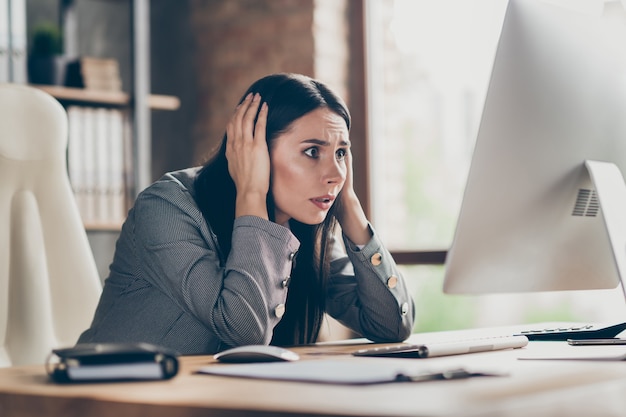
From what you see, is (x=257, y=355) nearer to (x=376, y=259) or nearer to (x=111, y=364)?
(x=111, y=364)

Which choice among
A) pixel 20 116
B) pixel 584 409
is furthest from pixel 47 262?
pixel 584 409

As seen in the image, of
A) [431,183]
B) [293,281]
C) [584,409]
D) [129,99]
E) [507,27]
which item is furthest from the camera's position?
[431,183]

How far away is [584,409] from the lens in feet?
2.45

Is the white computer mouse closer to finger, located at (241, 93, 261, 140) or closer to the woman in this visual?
the woman

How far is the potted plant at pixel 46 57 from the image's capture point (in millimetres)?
2918

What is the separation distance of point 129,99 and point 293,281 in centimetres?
163

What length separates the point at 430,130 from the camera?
3.26 m

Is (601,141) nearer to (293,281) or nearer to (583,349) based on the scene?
(583,349)

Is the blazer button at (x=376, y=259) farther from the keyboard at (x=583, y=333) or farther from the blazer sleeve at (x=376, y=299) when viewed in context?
the keyboard at (x=583, y=333)

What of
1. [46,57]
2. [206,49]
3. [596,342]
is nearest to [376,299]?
[596,342]

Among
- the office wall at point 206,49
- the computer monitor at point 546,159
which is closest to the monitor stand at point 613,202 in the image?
the computer monitor at point 546,159

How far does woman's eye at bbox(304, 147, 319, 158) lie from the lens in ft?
5.15

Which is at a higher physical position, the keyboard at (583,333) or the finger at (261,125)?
the finger at (261,125)

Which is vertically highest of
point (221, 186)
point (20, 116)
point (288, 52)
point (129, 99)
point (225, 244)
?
point (288, 52)
